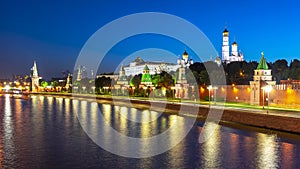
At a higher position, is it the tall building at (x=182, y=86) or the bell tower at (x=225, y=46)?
the bell tower at (x=225, y=46)

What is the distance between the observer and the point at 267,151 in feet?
49.8

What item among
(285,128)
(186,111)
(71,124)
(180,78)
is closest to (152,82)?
(180,78)

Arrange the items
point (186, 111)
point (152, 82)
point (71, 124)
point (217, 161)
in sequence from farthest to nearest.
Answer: point (152, 82) < point (186, 111) < point (71, 124) < point (217, 161)

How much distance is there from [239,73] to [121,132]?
136ft

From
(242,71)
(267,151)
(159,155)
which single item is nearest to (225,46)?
(242,71)

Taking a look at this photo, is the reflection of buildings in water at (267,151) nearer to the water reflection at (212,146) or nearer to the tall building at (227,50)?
the water reflection at (212,146)

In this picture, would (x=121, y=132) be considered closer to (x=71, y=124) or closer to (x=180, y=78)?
(x=71, y=124)

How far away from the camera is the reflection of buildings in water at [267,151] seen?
1291cm

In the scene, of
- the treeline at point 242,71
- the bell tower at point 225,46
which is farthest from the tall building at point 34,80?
the treeline at point 242,71

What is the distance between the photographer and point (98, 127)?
22734 millimetres

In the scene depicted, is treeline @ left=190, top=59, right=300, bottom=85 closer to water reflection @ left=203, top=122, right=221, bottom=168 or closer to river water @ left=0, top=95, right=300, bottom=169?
water reflection @ left=203, top=122, right=221, bottom=168

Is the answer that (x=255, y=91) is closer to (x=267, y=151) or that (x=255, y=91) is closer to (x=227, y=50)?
(x=267, y=151)

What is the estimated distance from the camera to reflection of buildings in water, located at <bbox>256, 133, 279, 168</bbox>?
42.4 feet

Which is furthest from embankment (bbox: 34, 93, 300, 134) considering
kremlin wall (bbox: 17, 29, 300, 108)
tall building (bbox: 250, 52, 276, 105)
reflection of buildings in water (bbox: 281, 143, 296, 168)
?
tall building (bbox: 250, 52, 276, 105)
